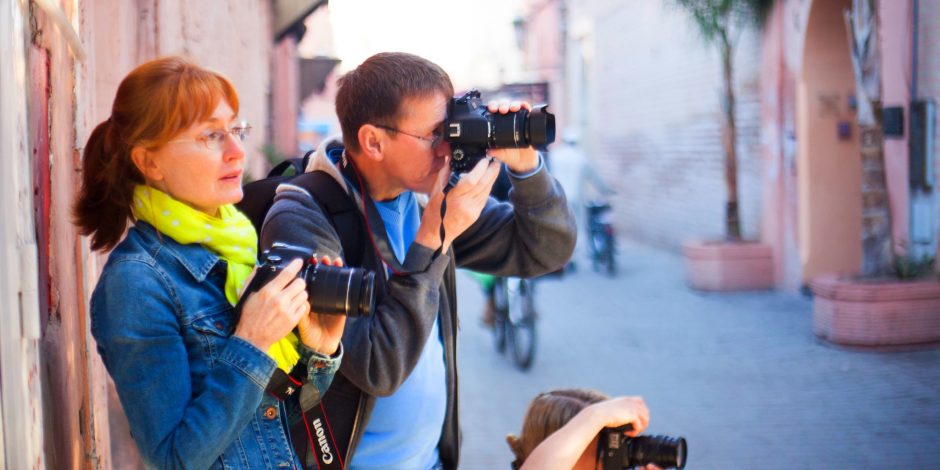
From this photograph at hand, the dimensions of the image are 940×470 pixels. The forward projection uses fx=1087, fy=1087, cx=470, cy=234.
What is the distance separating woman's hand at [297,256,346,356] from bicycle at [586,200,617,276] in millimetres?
11216

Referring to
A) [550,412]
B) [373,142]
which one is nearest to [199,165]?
[373,142]

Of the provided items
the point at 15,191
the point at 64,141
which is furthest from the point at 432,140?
the point at 15,191

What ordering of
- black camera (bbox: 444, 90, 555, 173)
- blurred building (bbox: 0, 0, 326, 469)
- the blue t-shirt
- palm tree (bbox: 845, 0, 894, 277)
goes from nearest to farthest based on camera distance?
1. blurred building (bbox: 0, 0, 326, 469)
2. the blue t-shirt
3. black camera (bbox: 444, 90, 555, 173)
4. palm tree (bbox: 845, 0, 894, 277)

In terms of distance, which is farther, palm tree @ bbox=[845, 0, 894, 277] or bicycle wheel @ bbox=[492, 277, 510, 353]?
palm tree @ bbox=[845, 0, 894, 277]

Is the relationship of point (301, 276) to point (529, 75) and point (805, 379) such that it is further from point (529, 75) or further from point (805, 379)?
point (529, 75)

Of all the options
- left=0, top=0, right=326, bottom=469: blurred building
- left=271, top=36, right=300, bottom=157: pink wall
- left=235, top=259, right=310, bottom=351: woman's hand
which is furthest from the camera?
left=271, top=36, right=300, bottom=157: pink wall

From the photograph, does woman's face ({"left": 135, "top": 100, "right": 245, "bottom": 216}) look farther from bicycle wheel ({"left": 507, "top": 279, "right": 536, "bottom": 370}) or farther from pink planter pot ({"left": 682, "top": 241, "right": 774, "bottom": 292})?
pink planter pot ({"left": 682, "top": 241, "right": 774, "bottom": 292})

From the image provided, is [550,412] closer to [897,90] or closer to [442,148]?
[442,148]

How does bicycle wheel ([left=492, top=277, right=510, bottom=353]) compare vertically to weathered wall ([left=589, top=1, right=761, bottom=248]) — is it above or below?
below

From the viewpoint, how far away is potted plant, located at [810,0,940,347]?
7.55 metres

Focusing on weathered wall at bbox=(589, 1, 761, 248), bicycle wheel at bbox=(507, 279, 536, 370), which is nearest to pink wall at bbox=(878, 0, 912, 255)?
bicycle wheel at bbox=(507, 279, 536, 370)

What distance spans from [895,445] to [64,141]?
4.59 m

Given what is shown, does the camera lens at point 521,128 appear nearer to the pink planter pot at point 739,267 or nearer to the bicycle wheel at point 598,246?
the pink planter pot at point 739,267

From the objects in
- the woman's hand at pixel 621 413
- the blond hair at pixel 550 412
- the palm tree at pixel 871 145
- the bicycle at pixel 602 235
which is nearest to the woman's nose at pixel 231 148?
the woman's hand at pixel 621 413
